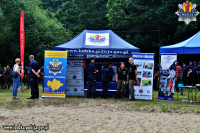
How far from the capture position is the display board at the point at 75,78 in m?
13.4

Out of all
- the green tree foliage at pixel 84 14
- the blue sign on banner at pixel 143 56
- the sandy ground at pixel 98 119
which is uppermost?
the green tree foliage at pixel 84 14

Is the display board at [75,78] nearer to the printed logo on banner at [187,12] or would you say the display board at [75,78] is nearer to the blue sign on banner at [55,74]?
the blue sign on banner at [55,74]

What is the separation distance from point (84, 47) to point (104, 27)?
2414 cm

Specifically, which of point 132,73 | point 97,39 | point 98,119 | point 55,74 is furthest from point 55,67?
point 98,119

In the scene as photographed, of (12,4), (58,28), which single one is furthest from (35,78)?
(58,28)

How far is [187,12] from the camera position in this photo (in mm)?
21812

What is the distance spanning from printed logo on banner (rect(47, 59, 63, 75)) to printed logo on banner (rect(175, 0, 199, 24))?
11.8m

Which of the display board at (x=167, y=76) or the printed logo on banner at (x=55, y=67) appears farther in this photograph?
the printed logo on banner at (x=55, y=67)

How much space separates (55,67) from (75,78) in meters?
1.76

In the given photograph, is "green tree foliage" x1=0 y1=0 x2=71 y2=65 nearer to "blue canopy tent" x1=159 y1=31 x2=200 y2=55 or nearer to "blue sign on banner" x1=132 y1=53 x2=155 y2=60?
"blue sign on banner" x1=132 y1=53 x2=155 y2=60

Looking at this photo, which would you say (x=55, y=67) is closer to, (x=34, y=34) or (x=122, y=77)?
(x=122, y=77)

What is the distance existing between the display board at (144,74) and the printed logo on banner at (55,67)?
3.31 meters

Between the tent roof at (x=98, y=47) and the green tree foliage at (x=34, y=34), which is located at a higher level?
the green tree foliage at (x=34, y=34)

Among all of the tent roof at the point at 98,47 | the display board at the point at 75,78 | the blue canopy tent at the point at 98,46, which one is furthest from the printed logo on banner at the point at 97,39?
the display board at the point at 75,78
